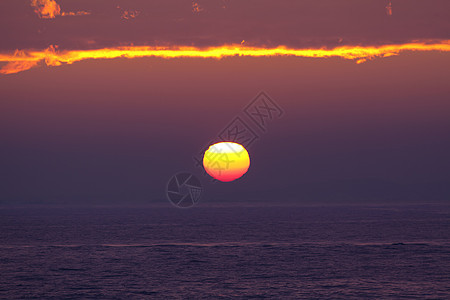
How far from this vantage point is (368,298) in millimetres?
57406

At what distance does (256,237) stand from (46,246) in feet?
142

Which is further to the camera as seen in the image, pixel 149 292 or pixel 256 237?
pixel 256 237

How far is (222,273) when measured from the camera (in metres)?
75.5

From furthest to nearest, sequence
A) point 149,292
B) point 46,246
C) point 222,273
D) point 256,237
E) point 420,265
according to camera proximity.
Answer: point 256,237 → point 46,246 → point 420,265 → point 222,273 → point 149,292

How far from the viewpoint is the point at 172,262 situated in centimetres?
8831

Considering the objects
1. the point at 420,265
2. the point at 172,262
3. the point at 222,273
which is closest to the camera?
the point at 222,273

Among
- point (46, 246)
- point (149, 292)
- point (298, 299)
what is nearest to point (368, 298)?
point (298, 299)

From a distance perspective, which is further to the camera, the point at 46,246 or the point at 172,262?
the point at 46,246

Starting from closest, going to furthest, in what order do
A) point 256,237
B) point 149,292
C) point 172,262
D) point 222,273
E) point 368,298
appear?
point 368,298 < point 149,292 < point 222,273 < point 172,262 < point 256,237

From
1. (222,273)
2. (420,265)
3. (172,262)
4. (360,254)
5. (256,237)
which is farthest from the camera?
(256,237)

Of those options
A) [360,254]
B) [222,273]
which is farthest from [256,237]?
[222,273]

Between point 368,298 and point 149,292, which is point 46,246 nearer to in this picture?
point 149,292

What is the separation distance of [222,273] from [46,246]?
5088cm

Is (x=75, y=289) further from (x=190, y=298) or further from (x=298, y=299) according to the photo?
(x=298, y=299)
